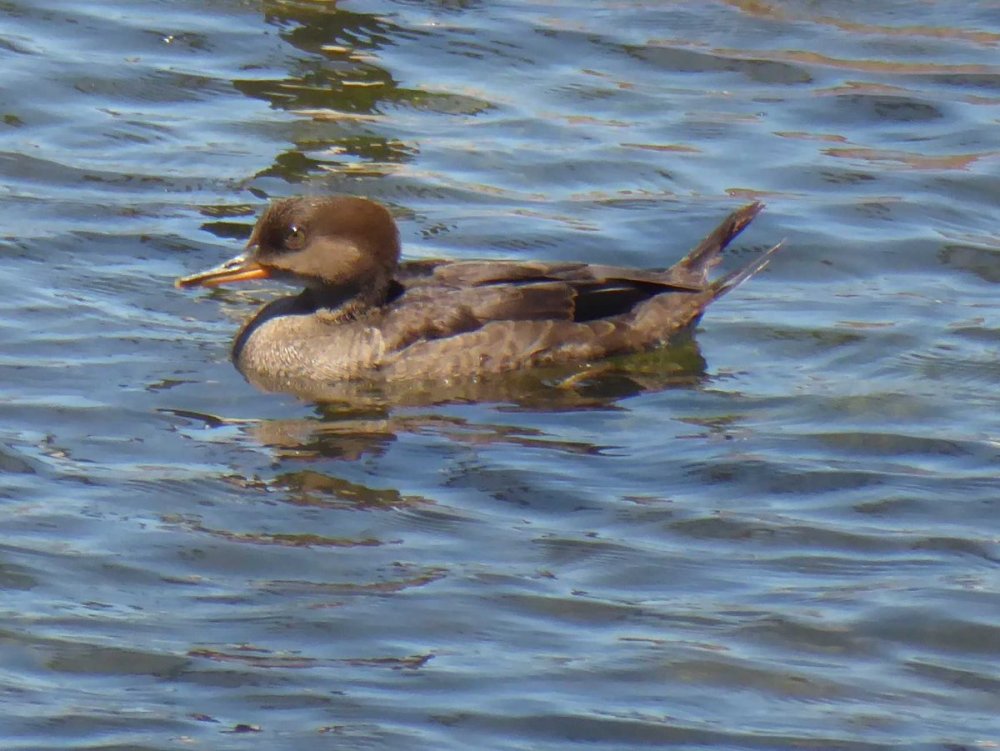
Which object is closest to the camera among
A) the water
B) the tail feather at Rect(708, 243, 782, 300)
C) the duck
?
the water

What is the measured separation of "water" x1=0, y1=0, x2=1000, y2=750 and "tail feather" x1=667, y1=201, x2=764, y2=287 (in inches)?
10.1

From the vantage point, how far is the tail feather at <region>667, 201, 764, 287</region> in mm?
10492

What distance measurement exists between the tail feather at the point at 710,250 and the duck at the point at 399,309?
9.5 inches

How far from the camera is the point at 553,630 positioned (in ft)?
22.7

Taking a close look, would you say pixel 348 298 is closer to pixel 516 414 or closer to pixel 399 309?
pixel 399 309

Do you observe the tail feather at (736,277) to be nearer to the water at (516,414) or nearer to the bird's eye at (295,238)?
the water at (516,414)

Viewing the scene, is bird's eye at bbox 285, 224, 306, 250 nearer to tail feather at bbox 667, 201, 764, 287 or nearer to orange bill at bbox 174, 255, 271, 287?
orange bill at bbox 174, 255, 271, 287

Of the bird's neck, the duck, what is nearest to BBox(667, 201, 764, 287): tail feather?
the duck

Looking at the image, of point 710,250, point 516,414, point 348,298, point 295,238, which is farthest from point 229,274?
point 710,250

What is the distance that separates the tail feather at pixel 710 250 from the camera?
34.4ft

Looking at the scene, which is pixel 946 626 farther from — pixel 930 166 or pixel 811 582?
pixel 930 166

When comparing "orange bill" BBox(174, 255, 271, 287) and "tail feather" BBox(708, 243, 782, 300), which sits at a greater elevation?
"tail feather" BBox(708, 243, 782, 300)

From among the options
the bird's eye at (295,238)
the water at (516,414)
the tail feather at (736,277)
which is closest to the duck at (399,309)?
the bird's eye at (295,238)

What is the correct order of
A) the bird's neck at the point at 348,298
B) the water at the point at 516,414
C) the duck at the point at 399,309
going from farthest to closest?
the bird's neck at the point at 348,298
the duck at the point at 399,309
the water at the point at 516,414
